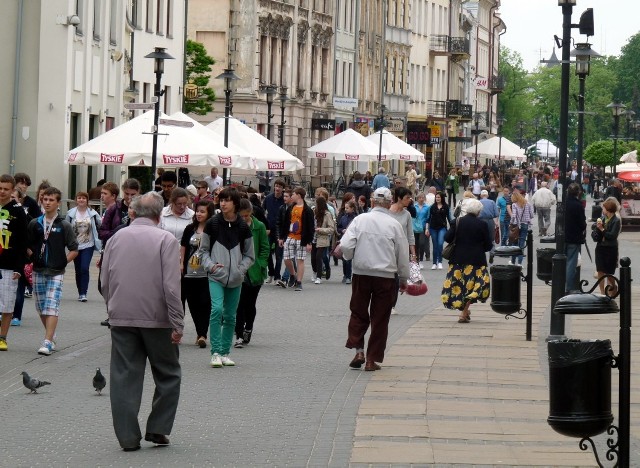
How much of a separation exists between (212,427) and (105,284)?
133cm

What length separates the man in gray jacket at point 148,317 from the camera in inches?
418

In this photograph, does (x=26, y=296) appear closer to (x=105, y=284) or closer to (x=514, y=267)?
(x=514, y=267)

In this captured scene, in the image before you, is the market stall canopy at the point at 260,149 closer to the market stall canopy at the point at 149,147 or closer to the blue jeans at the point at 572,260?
the market stall canopy at the point at 149,147

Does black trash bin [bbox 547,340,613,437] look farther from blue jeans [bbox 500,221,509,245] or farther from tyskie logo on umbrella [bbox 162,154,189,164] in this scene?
blue jeans [bbox 500,221,509,245]

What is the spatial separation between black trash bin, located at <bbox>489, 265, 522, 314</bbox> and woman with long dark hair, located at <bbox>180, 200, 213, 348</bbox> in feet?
12.7

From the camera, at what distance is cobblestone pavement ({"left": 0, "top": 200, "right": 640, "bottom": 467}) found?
10.3 meters

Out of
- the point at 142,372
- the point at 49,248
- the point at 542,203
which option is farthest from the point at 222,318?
the point at 542,203

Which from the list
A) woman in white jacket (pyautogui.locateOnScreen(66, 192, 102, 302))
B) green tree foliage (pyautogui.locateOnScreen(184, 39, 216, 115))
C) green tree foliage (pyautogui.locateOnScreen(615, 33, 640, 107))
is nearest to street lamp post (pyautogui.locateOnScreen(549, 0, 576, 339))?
woman in white jacket (pyautogui.locateOnScreen(66, 192, 102, 302))

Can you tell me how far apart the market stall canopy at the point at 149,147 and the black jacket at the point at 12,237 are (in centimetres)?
1075

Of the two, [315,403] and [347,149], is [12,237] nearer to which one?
[315,403]

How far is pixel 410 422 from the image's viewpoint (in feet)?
38.4

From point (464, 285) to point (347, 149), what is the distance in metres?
26.5

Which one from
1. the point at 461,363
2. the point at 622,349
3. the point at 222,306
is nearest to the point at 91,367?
the point at 222,306

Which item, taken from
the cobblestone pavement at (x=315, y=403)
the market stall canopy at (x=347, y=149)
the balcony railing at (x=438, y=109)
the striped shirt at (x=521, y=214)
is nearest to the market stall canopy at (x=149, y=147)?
the cobblestone pavement at (x=315, y=403)
